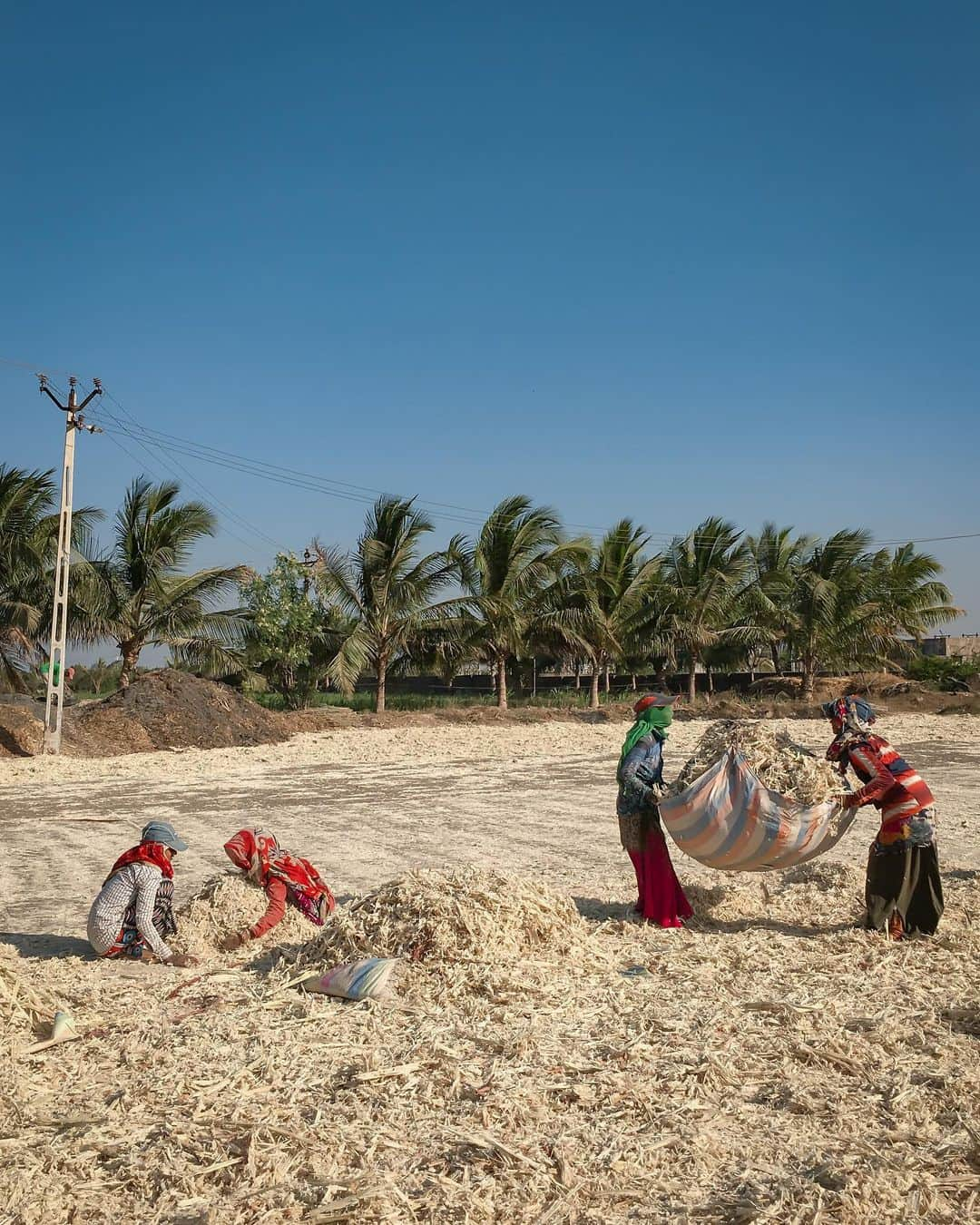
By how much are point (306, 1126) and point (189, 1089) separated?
67cm

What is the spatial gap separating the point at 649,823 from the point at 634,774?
35 centimetres

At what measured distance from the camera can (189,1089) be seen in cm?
428

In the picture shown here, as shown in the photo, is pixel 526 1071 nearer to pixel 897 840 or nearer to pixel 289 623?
pixel 897 840

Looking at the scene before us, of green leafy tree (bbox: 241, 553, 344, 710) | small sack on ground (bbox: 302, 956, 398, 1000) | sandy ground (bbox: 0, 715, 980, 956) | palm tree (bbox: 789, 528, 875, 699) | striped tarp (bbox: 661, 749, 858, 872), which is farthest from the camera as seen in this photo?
palm tree (bbox: 789, 528, 875, 699)

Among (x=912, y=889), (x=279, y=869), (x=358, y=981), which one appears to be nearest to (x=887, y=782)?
(x=912, y=889)

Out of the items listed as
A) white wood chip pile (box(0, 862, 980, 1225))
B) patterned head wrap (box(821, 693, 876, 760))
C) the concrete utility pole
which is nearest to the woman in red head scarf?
white wood chip pile (box(0, 862, 980, 1225))

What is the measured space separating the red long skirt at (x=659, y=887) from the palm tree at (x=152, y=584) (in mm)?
20180

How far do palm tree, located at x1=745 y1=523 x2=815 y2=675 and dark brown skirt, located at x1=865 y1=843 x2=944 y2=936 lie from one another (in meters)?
27.6

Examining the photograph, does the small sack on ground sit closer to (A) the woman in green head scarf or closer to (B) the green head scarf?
(A) the woman in green head scarf

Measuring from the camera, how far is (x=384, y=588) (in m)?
28.6

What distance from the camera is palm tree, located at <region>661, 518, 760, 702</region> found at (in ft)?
110

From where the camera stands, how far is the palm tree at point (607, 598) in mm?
30797

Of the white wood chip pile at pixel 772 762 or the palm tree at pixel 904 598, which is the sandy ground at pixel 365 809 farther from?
the palm tree at pixel 904 598

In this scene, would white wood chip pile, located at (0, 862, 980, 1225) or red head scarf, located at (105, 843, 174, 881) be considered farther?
red head scarf, located at (105, 843, 174, 881)
